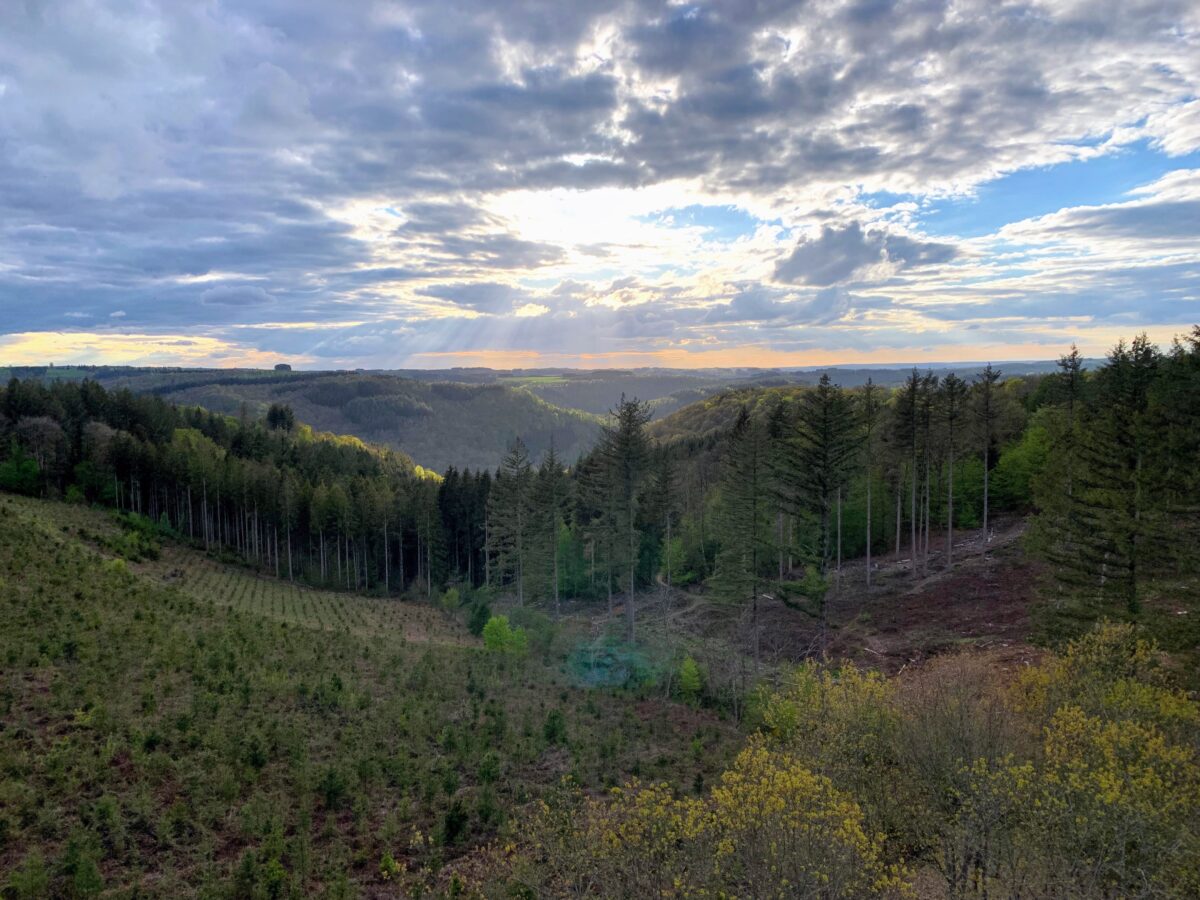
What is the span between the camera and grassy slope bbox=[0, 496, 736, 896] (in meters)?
12.0

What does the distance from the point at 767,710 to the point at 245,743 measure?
49.1 feet

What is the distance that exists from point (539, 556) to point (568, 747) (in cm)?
2886

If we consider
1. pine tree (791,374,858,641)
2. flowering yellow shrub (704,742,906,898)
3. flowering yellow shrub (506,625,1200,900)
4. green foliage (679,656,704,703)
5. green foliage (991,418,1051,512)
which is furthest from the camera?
green foliage (991,418,1051,512)

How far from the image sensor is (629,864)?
10430mm

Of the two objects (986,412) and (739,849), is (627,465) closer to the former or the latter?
(986,412)

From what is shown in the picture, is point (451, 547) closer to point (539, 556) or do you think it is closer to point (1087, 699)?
point (539, 556)

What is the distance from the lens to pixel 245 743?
1590cm

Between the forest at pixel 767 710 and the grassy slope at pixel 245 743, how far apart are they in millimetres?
117

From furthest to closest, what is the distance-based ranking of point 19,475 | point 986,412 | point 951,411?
point 19,475, point 986,412, point 951,411

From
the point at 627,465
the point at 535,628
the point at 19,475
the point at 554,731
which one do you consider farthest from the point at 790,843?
the point at 19,475

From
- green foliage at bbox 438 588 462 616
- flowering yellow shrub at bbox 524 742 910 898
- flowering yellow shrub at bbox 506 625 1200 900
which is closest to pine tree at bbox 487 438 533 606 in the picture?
green foliage at bbox 438 588 462 616

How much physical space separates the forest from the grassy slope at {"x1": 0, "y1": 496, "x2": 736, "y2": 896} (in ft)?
0.38

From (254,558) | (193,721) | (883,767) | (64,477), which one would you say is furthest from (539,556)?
(64,477)

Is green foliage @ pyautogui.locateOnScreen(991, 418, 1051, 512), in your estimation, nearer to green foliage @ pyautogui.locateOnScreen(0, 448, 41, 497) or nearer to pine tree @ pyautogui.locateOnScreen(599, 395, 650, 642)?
pine tree @ pyautogui.locateOnScreen(599, 395, 650, 642)
